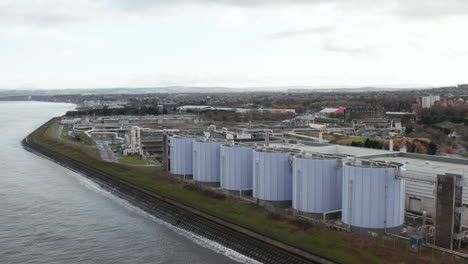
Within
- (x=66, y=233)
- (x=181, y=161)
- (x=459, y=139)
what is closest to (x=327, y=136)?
(x=459, y=139)

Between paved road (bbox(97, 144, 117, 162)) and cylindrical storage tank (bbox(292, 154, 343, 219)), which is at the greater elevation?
cylindrical storage tank (bbox(292, 154, 343, 219))

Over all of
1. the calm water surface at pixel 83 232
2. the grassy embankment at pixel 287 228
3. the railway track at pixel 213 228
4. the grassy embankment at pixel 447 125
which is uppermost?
the grassy embankment at pixel 447 125

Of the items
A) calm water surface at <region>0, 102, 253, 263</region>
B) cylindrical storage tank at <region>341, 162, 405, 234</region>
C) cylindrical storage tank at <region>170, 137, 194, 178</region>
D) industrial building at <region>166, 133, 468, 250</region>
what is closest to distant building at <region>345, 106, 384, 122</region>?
cylindrical storage tank at <region>170, 137, 194, 178</region>

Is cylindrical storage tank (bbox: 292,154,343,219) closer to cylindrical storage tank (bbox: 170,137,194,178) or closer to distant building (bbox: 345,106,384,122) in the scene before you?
cylindrical storage tank (bbox: 170,137,194,178)

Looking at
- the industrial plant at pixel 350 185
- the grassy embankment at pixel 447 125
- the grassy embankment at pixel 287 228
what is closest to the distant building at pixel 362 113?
the grassy embankment at pixel 447 125

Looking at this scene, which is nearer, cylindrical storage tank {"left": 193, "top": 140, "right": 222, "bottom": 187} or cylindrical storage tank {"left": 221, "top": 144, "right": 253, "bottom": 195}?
cylindrical storage tank {"left": 221, "top": 144, "right": 253, "bottom": 195}

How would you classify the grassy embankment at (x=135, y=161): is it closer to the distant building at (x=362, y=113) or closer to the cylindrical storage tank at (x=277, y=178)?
the cylindrical storage tank at (x=277, y=178)

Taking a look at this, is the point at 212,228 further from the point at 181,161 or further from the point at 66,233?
the point at 181,161
